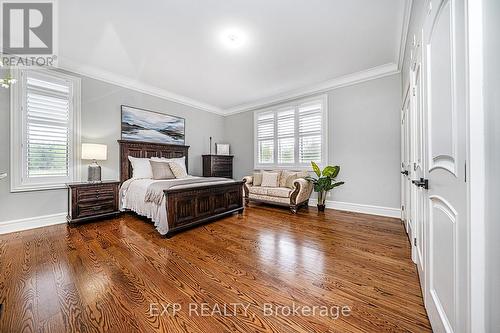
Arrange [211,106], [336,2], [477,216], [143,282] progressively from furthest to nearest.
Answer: [211,106] < [336,2] < [143,282] < [477,216]

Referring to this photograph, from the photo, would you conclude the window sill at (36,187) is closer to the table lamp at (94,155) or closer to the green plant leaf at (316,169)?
the table lamp at (94,155)

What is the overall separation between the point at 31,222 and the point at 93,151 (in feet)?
4.47

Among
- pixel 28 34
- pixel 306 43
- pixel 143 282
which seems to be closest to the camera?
pixel 143 282

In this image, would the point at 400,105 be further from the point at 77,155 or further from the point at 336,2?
the point at 77,155

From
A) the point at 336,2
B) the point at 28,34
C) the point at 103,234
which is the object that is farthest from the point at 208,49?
the point at 103,234

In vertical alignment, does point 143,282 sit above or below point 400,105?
below

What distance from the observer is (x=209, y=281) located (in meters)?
1.70

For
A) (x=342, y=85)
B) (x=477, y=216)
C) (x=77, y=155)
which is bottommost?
(x=477, y=216)

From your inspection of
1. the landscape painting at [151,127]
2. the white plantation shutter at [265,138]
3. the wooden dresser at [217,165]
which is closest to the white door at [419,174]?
the white plantation shutter at [265,138]

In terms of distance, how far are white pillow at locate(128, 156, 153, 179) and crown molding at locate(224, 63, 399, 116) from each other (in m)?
3.17

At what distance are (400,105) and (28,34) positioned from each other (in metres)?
5.79

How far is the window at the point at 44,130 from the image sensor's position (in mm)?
3004

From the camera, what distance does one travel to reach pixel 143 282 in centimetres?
168

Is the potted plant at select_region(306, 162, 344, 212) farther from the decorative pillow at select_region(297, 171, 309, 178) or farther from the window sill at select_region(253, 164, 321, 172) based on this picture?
the window sill at select_region(253, 164, 321, 172)
